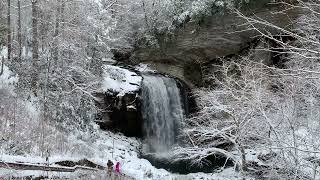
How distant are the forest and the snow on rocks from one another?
7 centimetres

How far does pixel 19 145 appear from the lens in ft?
33.5

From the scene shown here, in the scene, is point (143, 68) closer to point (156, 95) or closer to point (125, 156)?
point (156, 95)

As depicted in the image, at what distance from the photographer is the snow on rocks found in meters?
21.7

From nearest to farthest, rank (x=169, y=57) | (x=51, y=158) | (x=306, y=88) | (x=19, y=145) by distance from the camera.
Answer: (x=51, y=158)
(x=19, y=145)
(x=306, y=88)
(x=169, y=57)

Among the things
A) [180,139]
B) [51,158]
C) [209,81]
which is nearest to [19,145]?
[51,158]

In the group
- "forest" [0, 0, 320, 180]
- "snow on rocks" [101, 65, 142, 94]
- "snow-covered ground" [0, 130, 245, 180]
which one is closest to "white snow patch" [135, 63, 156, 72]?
"forest" [0, 0, 320, 180]

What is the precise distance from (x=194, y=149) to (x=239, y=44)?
27.7ft

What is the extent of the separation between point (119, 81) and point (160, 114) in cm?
291

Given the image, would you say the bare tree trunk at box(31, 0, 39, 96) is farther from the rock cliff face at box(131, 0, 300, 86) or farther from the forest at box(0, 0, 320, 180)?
the rock cliff face at box(131, 0, 300, 86)

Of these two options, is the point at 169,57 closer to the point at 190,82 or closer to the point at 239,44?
the point at 190,82

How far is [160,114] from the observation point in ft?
74.4

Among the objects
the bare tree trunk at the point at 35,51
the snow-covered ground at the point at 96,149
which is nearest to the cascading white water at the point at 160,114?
the snow-covered ground at the point at 96,149

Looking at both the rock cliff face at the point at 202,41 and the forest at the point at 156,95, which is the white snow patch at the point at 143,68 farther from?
the rock cliff face at the point at 202,41

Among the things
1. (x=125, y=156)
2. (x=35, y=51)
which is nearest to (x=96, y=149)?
(x=125, y=156)
